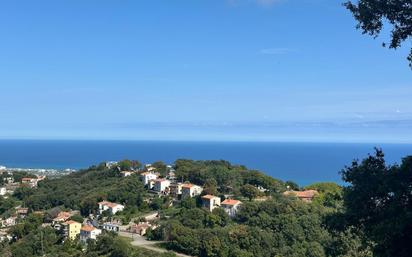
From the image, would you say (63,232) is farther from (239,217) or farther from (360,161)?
(360,161)

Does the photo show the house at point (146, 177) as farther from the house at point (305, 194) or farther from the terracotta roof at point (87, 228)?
the house at point (305, 194)

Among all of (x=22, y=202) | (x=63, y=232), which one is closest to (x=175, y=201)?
(x=63, y=232)

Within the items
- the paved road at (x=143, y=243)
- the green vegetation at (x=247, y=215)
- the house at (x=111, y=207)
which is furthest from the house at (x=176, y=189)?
the paved road at (x=143, y=243)

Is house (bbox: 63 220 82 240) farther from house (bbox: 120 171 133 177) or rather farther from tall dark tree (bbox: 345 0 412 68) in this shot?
tall dark tree (bbox: 345 0 412 68)

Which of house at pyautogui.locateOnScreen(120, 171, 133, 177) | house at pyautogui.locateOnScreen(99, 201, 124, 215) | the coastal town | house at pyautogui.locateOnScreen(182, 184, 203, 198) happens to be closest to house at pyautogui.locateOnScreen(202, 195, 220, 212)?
the coastal town

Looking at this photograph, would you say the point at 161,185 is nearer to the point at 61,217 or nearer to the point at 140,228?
the point at 61,217

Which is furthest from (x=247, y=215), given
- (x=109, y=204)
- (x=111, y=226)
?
(x=109, y=204)
